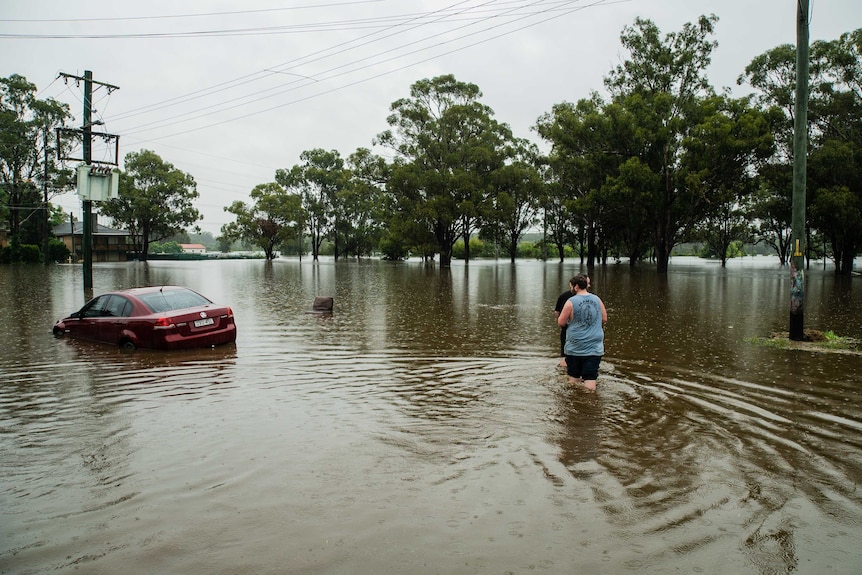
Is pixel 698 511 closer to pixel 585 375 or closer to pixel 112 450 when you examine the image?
pixel 585 375

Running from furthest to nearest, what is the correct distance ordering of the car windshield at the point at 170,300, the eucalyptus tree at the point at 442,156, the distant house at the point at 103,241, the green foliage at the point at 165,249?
the green foliage at the point at 165,249 → the distant house at the point at 103,241 → the eucalyptus tree at the point at 442,156 → the car windshield at the point at 170,300

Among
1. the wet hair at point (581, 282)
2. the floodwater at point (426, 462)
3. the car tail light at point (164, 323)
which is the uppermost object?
the wet hair at point (581, 282)

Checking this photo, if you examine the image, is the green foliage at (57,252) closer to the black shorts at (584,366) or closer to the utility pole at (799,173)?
the black shorts at (584,366)

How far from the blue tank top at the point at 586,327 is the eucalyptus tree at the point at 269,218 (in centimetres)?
7885

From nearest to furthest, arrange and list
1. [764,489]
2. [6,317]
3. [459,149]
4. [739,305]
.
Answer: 1. [764,489]
2. [6,317]
3. [739,305]
4. [459,149]

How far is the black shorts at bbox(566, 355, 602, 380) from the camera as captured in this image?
8.04 m

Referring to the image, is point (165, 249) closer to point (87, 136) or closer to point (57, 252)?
point (57, 252)

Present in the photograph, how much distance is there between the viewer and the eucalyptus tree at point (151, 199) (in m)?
75.1

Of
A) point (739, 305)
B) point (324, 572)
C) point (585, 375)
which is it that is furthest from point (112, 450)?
point (739, 305)

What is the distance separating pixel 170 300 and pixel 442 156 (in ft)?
150

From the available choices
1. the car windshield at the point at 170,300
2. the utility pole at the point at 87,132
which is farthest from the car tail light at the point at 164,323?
the utility pole at the point at 87,132

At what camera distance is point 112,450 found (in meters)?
5.67

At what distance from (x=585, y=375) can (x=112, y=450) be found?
5.69m

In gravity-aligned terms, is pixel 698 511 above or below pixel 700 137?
below
